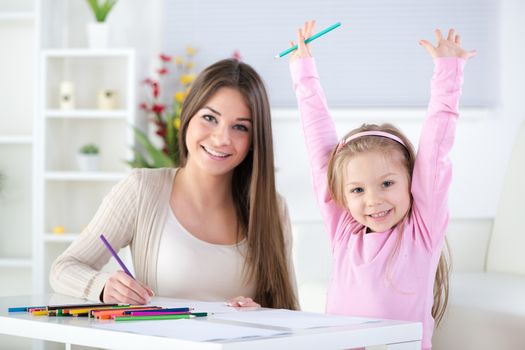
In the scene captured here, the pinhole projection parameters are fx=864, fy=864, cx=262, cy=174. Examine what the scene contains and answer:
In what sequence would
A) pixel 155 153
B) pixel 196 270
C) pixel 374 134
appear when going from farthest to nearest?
pixel 155 153 → pixel 196 270 → pixel 374 134

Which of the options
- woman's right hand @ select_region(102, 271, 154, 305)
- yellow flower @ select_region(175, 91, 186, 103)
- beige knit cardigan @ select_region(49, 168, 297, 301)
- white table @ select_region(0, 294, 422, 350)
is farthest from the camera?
yellow flower @ select_region(175, 91, 186, 103)

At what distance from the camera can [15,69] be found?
452 centimetres

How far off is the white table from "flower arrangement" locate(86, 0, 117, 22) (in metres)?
3.04

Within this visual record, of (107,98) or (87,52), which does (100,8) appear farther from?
(107,98)

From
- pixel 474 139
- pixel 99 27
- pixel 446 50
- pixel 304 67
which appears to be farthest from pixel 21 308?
pixel 474 139

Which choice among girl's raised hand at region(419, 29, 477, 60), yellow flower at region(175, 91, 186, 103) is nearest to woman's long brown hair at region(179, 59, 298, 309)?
girl's raised hand at region(419, 29, 477, 60)

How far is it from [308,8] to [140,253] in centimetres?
262

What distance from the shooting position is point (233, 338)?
3.58 ft

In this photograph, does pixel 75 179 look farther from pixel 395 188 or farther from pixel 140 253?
pixel 395 188

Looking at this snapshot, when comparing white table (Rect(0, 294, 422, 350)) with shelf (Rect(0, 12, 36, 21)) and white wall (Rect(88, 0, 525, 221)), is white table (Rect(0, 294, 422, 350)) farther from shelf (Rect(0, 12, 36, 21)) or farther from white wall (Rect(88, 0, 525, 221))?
shelf (Rect(0, 12, 36, 21))

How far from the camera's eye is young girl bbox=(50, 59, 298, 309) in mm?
2014

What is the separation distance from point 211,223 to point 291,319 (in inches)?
30.4

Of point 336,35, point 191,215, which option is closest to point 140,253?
point 191,215

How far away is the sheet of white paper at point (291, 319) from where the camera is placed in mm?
1269
